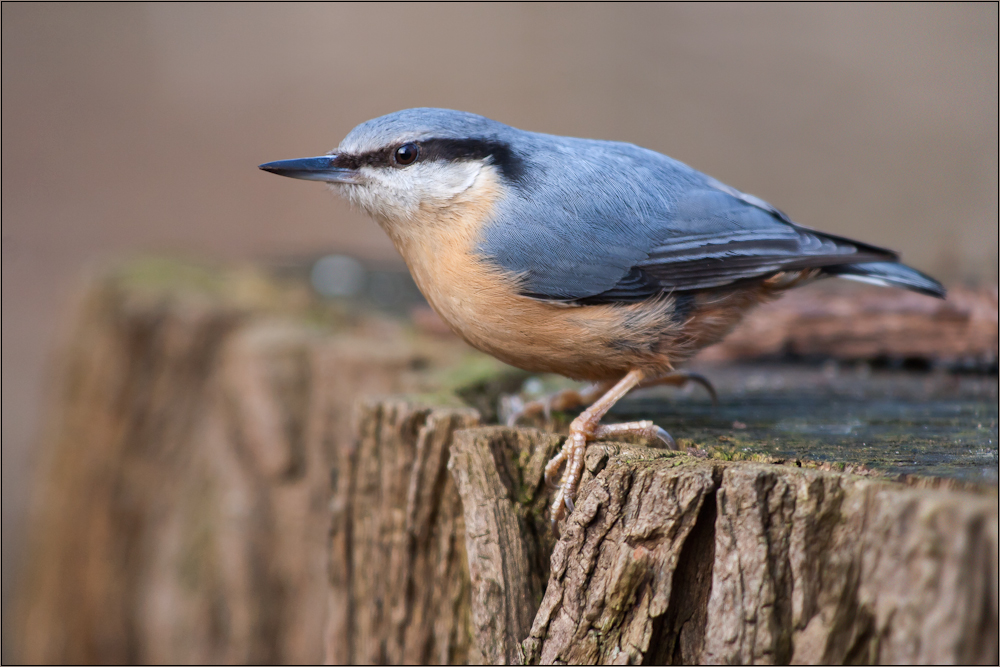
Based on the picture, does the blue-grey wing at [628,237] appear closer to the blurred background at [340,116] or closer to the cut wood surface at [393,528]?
the cut wood surface at [393,528]

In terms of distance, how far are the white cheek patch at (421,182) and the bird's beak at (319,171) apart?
0.05m

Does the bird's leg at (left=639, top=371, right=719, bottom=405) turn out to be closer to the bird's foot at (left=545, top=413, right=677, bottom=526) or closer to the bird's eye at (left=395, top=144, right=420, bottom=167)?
the bird's foot at (left=545, top=413, right=677, bottom=526)

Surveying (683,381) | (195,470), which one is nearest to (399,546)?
(683,381)

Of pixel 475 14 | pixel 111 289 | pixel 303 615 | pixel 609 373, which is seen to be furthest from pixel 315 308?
pixel 475 14

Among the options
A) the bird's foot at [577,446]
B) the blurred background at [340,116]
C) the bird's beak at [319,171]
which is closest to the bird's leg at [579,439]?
the bird's foot at [577,446]

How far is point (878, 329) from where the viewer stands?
3.51 metres

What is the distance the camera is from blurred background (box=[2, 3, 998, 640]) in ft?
27.3

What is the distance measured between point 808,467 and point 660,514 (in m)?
0.39

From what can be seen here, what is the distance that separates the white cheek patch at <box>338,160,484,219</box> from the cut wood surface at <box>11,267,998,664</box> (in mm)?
659

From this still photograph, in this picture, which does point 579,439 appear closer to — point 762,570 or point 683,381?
point 762,570

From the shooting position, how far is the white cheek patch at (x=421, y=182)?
257cm

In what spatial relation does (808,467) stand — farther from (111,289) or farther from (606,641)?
(111,289)

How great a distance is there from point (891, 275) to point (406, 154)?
173 cm

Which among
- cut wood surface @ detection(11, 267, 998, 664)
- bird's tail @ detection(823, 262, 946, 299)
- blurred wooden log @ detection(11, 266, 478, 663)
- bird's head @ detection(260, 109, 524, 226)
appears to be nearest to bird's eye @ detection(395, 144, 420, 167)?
bird's head @ detection(260, 109, 524, 226)
